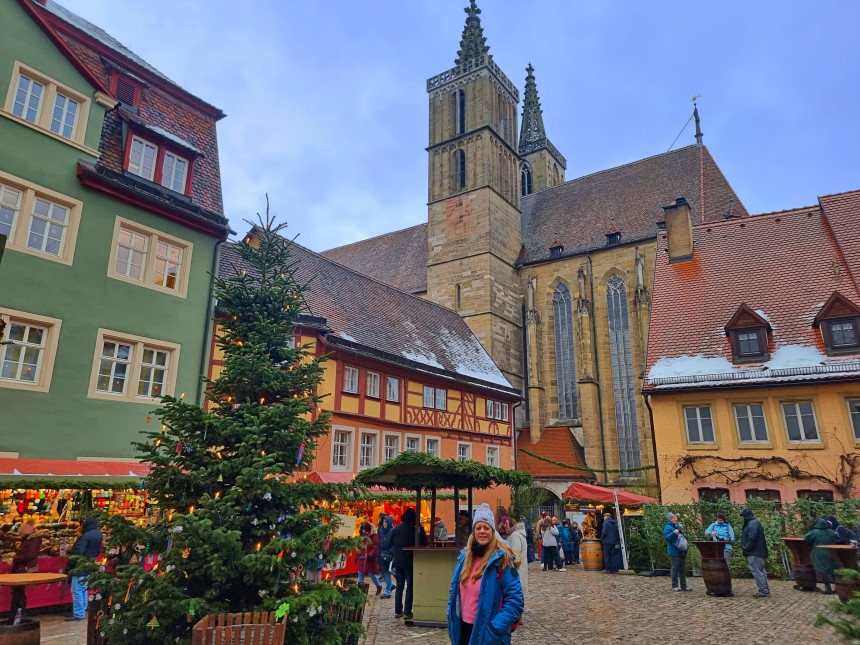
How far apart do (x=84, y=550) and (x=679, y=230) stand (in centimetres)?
2003

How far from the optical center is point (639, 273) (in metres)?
30.2

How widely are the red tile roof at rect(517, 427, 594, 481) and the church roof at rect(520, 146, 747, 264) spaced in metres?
10.5

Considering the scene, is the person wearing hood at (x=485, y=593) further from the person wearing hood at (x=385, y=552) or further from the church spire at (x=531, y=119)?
the church spire at (x=531, y=119)

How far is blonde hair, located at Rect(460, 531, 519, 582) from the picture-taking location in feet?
12.9

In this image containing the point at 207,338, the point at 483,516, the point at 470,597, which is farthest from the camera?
the point at 207,338

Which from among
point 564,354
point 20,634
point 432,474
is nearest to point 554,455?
point 564,354

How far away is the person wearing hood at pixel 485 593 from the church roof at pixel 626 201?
29.2 meters

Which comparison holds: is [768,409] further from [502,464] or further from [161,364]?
[161,364]

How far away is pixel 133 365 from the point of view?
41.0 feet

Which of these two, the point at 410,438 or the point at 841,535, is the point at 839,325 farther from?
the point at 410,438

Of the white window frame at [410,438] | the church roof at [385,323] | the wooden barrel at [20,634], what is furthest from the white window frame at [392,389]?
the wooden barrel at [20,634]

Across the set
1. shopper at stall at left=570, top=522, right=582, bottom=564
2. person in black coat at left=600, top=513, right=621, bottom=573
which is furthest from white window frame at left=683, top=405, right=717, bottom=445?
shopper at stall at left=570, top=522, right=582, bottom=564

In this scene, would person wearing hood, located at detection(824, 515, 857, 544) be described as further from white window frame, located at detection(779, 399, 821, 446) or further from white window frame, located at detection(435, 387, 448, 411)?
white window frame, located at detection(435, 387, 448, 411)

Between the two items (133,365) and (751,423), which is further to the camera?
(751,423)
